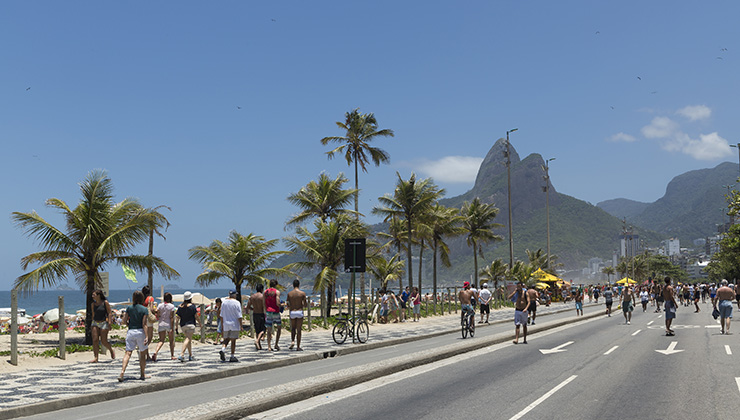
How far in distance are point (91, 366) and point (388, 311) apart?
20992 mm

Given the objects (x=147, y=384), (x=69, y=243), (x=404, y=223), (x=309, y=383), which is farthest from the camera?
(x=404, y=223)

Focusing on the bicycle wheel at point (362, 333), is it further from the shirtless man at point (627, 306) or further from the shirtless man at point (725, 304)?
the shirtless man at point (627, 306)

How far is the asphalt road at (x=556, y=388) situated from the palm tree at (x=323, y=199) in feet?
91.9

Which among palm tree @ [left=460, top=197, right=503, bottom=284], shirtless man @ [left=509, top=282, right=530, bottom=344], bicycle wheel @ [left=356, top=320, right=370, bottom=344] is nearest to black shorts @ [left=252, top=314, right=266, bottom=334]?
bicycle wheel @ [left=356, top=320, right=370, bottom=344]

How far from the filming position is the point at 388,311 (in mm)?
35719

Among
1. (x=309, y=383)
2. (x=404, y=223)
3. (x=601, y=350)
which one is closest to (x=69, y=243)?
(x=309, y=383)

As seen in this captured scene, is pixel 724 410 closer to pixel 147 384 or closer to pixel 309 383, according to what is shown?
pixel 309 383

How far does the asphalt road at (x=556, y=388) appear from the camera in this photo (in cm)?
895

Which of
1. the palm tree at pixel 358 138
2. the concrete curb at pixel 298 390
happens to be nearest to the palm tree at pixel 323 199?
the palm tree at pixel 358 138

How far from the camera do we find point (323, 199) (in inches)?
1757

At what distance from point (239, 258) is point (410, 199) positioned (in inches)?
780

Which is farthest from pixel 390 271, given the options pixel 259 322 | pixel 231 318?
pixel 231 318

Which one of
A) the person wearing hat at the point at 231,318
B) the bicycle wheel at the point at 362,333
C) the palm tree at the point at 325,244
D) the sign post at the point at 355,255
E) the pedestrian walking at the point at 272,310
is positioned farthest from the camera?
the palm tree at the point at 325,244

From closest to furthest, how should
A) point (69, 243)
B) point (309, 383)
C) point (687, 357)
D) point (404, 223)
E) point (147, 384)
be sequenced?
point (309, 383) < point (147, 384) < point (687, 357) < point (69, 243) < point (404, 223)
